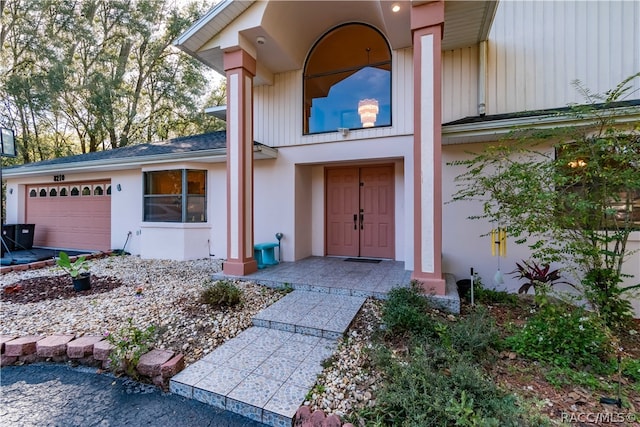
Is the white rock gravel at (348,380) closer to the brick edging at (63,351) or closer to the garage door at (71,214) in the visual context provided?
the brick edging at (63,351)

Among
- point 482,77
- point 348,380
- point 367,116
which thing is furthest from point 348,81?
point 348,380

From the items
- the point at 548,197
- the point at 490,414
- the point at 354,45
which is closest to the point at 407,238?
the point at 548,197

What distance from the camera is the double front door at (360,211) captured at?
6.75 metres

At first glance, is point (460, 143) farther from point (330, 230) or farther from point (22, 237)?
point (22, 237)

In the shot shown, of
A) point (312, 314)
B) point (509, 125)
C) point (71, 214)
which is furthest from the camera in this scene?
point (71, 214)

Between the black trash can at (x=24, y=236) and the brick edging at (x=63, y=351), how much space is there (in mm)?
8477

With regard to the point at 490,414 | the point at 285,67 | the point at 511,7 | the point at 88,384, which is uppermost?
the point at 511,7

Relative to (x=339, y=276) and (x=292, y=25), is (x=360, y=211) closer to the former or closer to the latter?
(x=339, y=276)

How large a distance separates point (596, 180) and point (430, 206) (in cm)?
186

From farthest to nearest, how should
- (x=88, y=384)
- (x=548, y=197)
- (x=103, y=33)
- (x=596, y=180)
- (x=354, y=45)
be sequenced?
(x=103, y=33) < (x=354, y=45) < (x=596, y=180) < (x=548, y=197) < (x=88, y=384)

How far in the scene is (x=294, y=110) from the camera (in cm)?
677

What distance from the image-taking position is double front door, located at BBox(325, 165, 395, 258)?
6746 millimetres

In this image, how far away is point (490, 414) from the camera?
76.5 inches

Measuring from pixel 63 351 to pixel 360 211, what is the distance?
5.66 metres
